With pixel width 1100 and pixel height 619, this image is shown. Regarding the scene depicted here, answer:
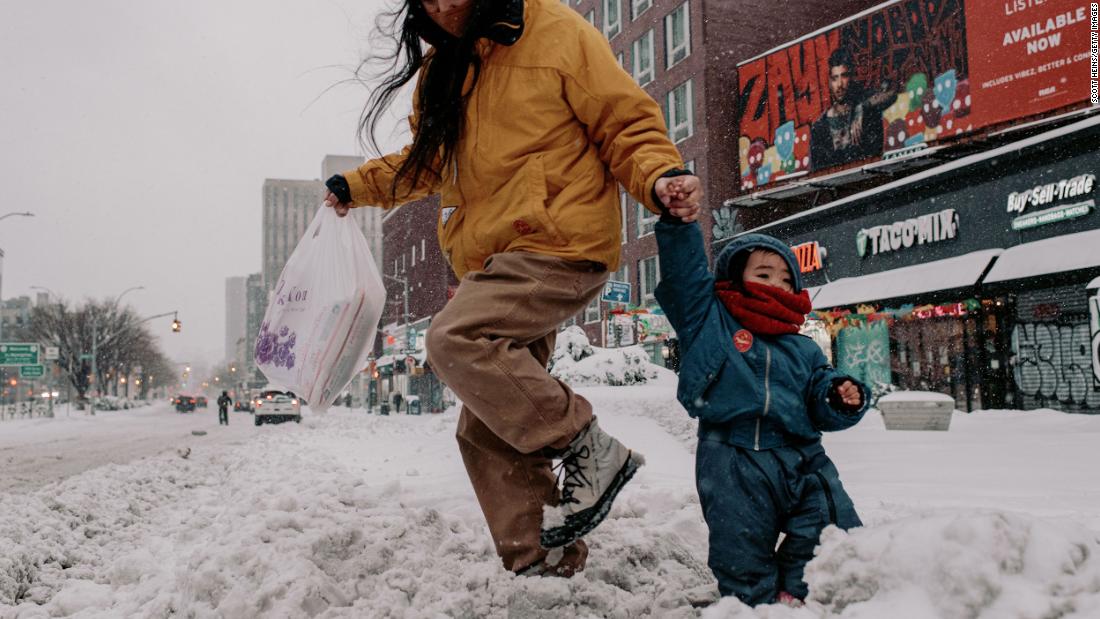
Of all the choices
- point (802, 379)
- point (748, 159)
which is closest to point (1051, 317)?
point (748, 159)

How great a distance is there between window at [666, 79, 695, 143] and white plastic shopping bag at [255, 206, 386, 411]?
28.1m

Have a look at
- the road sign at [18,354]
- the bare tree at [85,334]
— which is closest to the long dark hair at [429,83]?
the road sign at [18,354]

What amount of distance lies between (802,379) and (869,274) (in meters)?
19.9

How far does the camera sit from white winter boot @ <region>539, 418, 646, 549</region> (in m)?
2.38

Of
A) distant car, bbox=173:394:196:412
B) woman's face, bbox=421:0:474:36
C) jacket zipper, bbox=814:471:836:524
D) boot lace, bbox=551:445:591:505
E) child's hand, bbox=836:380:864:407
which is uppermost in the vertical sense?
woman's face, bbox=421:0:474:36

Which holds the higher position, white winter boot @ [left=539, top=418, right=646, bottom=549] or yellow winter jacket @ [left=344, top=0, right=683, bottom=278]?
yellow winter jacket @ [left=344, top=0, right=683, bottom=278]

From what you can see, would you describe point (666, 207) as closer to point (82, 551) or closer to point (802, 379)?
point (802, 379)

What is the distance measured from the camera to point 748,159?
2822 centimetres

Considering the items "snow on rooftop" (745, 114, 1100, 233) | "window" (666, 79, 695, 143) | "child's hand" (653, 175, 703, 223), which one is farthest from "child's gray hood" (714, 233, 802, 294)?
"window" (666, 79, 695, 143)

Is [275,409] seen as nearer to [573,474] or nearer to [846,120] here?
[846,120]

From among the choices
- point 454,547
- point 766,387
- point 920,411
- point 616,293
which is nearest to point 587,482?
point 766,387

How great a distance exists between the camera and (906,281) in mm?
18844

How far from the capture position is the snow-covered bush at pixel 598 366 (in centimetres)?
1125

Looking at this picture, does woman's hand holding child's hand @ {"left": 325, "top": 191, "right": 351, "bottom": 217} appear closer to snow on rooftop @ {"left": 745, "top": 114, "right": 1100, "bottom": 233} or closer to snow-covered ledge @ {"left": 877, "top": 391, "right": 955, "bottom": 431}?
snow-covered ledge @ {"left": 877, "top": 391, "right": 955, "bottom": 431}
